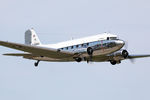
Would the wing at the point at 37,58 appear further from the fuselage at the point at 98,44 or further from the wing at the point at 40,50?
the wing at the point at 40,50

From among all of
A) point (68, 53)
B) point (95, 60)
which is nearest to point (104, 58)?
point (95, 60)

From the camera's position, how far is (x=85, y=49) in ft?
163

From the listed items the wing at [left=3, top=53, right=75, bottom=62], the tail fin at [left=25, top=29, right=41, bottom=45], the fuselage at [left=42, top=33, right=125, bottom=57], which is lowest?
the wing at [left=3, top=53, right=75, bottom=62]

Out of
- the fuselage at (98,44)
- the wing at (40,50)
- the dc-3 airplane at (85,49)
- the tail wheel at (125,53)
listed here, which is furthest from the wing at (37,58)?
the tail wheel at (125,53)

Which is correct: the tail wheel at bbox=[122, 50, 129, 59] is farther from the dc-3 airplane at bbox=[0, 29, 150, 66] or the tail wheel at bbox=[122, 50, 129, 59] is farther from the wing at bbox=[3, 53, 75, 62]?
the wing at bbox=[3, 53, 75, 62]

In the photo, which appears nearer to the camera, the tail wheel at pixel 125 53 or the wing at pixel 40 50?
the wing at pixel 40 50

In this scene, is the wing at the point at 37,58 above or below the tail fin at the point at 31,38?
below

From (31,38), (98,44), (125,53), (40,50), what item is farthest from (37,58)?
(125,53)

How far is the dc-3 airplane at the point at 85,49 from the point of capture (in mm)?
48781

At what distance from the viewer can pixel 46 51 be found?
49.8 metres

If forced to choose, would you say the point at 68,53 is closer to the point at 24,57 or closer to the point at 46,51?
the point at 46,51

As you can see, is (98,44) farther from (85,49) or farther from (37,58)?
(37,58)

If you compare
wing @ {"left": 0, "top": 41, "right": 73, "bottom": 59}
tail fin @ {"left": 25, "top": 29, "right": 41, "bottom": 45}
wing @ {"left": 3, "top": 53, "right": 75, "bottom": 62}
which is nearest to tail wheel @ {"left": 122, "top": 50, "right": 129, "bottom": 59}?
wing @ {"left": 3, "top": 53, "right": 75, "bottom": 62}

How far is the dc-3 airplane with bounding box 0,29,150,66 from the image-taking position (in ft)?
160
